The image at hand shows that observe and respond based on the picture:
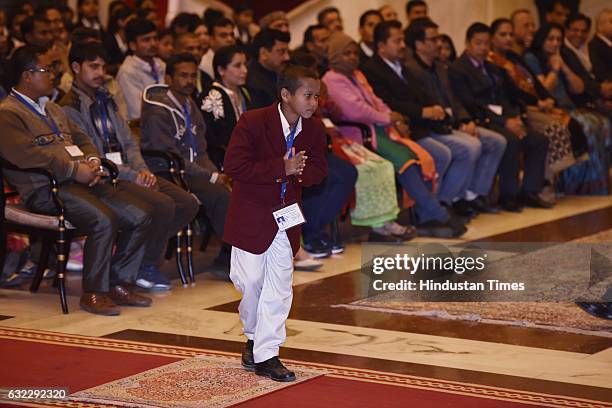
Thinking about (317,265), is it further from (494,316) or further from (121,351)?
(121,351)

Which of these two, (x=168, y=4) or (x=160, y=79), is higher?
(x=168, y=4)

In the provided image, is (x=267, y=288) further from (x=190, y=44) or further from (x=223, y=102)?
(x=190, y=44)

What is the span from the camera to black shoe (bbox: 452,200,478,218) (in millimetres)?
9266

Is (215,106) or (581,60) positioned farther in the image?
(581,60)

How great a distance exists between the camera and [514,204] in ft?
31.9

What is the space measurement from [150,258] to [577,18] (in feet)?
20.5

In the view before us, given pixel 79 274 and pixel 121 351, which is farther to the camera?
pixel 79 274

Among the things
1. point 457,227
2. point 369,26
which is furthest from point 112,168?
point 369,26

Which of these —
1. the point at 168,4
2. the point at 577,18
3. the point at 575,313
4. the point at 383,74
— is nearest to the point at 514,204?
the point at 383,74

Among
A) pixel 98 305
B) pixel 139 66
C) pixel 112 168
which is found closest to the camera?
pixel 98 305

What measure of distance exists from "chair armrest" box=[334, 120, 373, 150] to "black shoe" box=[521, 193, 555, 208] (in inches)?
78.9

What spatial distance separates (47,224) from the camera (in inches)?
246

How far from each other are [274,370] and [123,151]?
2.48 m

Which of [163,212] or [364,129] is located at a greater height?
[364,129]
